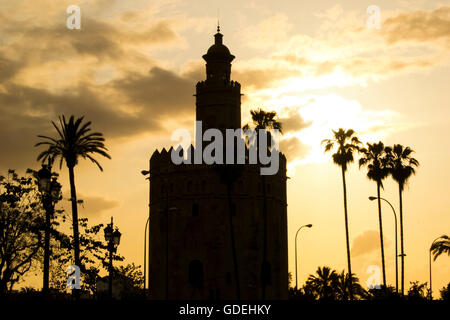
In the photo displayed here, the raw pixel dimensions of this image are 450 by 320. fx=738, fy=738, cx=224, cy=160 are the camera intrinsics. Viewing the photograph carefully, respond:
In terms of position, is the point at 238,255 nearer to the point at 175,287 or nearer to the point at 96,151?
the point at 175,287

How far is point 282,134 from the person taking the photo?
2650 inches

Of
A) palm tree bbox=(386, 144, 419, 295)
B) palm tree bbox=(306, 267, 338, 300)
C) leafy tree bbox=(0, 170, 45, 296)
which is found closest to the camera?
leafy tree bbox=(0, 170, 45, 296)

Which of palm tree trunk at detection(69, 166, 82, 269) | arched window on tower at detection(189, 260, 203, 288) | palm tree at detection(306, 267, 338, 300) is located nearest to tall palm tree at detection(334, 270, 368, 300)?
palm tree at detection(306, 267, 338, 300)

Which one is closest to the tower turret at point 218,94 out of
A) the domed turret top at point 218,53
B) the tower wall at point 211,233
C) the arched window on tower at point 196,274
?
the domed turret top at point 218,53

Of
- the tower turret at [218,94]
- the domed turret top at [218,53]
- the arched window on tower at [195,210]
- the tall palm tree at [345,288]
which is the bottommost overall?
the tall palm tree at [345,288]

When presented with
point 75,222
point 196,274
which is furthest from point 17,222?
point 196,274

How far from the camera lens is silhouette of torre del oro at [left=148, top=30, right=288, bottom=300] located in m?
77.6

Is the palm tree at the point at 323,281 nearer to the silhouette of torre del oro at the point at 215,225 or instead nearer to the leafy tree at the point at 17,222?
the silhouette of torre del oro at the point at 215,225

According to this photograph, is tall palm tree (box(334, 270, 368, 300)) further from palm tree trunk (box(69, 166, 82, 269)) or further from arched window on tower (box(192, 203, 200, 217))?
palm tree trunk (box(69, 166, 82, 269))

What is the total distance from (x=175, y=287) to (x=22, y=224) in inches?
1468

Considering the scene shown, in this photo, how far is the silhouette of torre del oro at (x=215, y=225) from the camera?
77562 millimetres

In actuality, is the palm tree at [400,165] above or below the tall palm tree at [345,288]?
above
